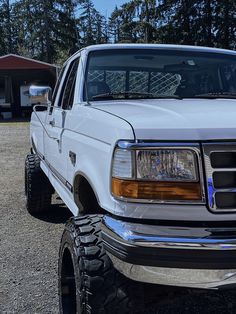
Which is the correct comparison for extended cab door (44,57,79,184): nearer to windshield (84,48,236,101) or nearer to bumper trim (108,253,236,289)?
windshield (84,48,236,101)

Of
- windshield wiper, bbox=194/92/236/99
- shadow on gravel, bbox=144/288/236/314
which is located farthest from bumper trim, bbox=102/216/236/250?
windshield wiper, bbox=194/92/236/99

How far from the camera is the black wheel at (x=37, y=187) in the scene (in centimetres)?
630

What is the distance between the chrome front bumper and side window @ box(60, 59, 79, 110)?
6.52 feet

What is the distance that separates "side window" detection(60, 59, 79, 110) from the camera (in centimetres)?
433

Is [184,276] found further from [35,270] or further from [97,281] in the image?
[35,270]

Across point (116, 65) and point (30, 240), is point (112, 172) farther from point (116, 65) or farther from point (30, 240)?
point (30, 240)

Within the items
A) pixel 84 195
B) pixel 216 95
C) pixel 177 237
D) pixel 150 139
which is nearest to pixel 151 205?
pixel 177 237

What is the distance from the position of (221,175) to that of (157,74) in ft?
6.40

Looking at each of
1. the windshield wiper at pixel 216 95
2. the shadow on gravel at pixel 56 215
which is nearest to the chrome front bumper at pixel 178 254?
the windshield wiper at pixel 216 95

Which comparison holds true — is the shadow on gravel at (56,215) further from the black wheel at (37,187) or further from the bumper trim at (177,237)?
the bumper trim at (177,237)

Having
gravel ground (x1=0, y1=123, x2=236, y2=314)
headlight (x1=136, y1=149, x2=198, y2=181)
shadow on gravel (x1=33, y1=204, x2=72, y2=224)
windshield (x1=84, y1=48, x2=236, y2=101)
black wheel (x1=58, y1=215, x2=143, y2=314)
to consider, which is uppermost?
windshield (x1=84, y1=48, x2=236, y2=101)

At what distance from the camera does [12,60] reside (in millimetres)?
32031

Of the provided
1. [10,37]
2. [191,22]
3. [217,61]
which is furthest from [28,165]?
[10,37]

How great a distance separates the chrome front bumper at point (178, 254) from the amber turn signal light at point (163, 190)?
0.15 m
